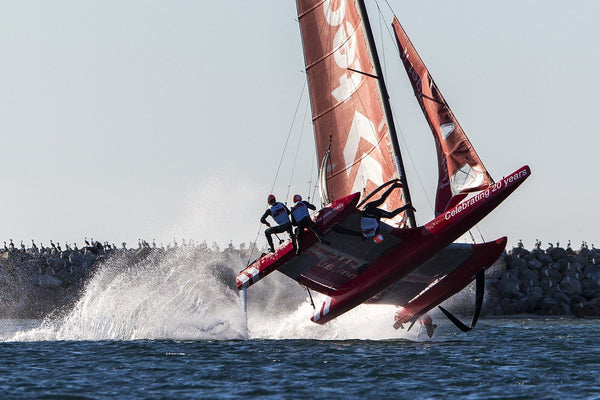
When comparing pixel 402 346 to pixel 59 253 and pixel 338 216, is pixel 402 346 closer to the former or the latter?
pixel 338 216

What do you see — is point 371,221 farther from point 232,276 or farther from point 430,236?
point 232,276

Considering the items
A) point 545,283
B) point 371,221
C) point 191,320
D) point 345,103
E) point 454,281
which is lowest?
point 191,320

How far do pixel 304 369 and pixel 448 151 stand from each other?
21.6 feet

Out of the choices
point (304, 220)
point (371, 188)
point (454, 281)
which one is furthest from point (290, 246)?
point (454, 281)

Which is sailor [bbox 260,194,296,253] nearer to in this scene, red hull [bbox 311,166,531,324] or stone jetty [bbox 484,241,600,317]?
red hull [bbox 311,166,531,324]

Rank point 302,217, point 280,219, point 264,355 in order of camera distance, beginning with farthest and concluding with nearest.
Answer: point 280,219 < point 302,217 < point 264,355

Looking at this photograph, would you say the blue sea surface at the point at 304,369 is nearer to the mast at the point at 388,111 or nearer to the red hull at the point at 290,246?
the red hull at the point at 290,246

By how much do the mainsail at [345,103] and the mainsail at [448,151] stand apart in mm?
1078

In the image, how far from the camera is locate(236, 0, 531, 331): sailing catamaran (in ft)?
68.2

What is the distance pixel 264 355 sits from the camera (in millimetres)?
19219

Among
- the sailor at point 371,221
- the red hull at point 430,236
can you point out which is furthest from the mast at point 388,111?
the sailor at point 371,221

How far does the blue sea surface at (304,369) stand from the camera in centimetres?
1484

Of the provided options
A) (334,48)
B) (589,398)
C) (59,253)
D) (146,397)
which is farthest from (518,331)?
(59,253)

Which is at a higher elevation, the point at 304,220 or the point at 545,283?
the point at 545,283
